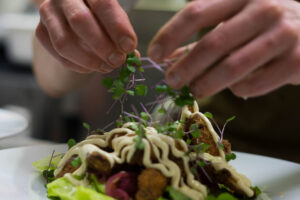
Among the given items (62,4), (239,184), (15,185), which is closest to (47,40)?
(62,4)

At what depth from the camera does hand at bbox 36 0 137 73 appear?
115 centimetres

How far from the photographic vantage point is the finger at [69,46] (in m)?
1.26

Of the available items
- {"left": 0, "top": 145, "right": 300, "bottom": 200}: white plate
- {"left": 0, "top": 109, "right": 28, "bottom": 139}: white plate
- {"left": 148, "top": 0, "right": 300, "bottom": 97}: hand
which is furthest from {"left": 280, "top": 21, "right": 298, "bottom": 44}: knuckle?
{"left": 0, "top": 109, "right": 28, "bottom": 139}: white plate

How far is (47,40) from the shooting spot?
1.44m

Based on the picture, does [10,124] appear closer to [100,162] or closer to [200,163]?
[100,162]

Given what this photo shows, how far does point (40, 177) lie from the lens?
1.38 m

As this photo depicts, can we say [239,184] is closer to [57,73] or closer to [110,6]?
[110,6]

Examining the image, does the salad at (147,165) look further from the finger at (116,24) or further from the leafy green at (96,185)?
the finger at (116,24)

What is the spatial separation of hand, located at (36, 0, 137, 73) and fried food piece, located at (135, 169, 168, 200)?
331 mm

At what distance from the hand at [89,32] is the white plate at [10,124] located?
2.06ft

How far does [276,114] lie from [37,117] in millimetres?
2695

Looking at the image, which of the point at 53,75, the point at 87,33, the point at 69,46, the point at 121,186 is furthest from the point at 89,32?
the point at 53,75

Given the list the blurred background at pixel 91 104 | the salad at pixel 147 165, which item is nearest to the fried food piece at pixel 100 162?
the salad at pixel 147 165

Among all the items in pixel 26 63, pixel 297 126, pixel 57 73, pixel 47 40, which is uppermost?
pixel 47 40
